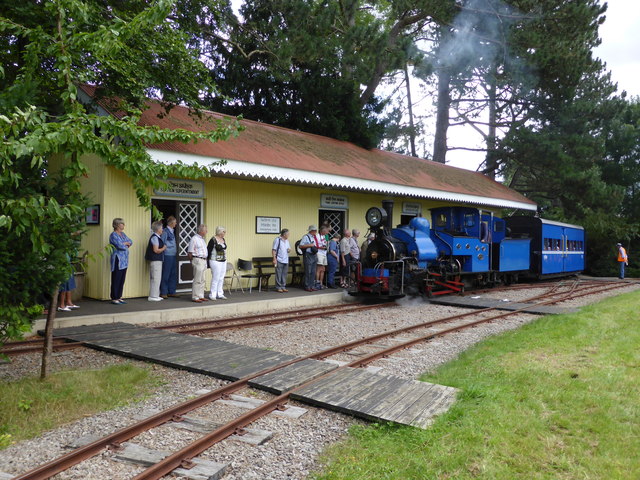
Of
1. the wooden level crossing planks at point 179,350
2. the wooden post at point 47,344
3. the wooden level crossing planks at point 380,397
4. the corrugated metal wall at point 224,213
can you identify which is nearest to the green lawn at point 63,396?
the wooden post at point 47,344

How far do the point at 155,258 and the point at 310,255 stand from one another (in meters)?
4.10

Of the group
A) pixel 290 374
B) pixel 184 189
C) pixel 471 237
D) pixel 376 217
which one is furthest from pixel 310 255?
pixel 290 374

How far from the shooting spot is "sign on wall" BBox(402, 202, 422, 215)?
57.0ft

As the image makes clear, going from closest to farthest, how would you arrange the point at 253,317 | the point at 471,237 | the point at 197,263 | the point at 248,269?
the point at 253,317
the point at 197,263
the point at 248,269
the point at 471,237

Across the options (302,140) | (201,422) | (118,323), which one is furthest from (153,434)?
(302,140)

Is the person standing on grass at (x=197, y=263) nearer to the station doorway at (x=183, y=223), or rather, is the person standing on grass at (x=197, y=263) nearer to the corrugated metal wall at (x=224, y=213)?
the station doorway at (x=183, y=223)

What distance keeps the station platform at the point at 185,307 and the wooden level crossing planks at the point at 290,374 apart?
569mm

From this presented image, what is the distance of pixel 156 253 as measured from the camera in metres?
9.79

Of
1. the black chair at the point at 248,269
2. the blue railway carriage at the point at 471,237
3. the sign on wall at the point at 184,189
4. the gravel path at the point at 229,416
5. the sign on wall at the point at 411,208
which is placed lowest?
the gravel path at the point at 229,416

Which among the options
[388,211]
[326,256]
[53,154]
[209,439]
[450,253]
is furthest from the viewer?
[326,256]

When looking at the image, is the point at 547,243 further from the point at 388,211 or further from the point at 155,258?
the point at 155,258

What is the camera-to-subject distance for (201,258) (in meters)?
10.1

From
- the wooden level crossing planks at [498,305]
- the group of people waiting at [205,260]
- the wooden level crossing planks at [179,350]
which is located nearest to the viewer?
the wooden level crossing planks at [179,350]

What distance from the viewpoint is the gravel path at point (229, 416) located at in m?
3.31
